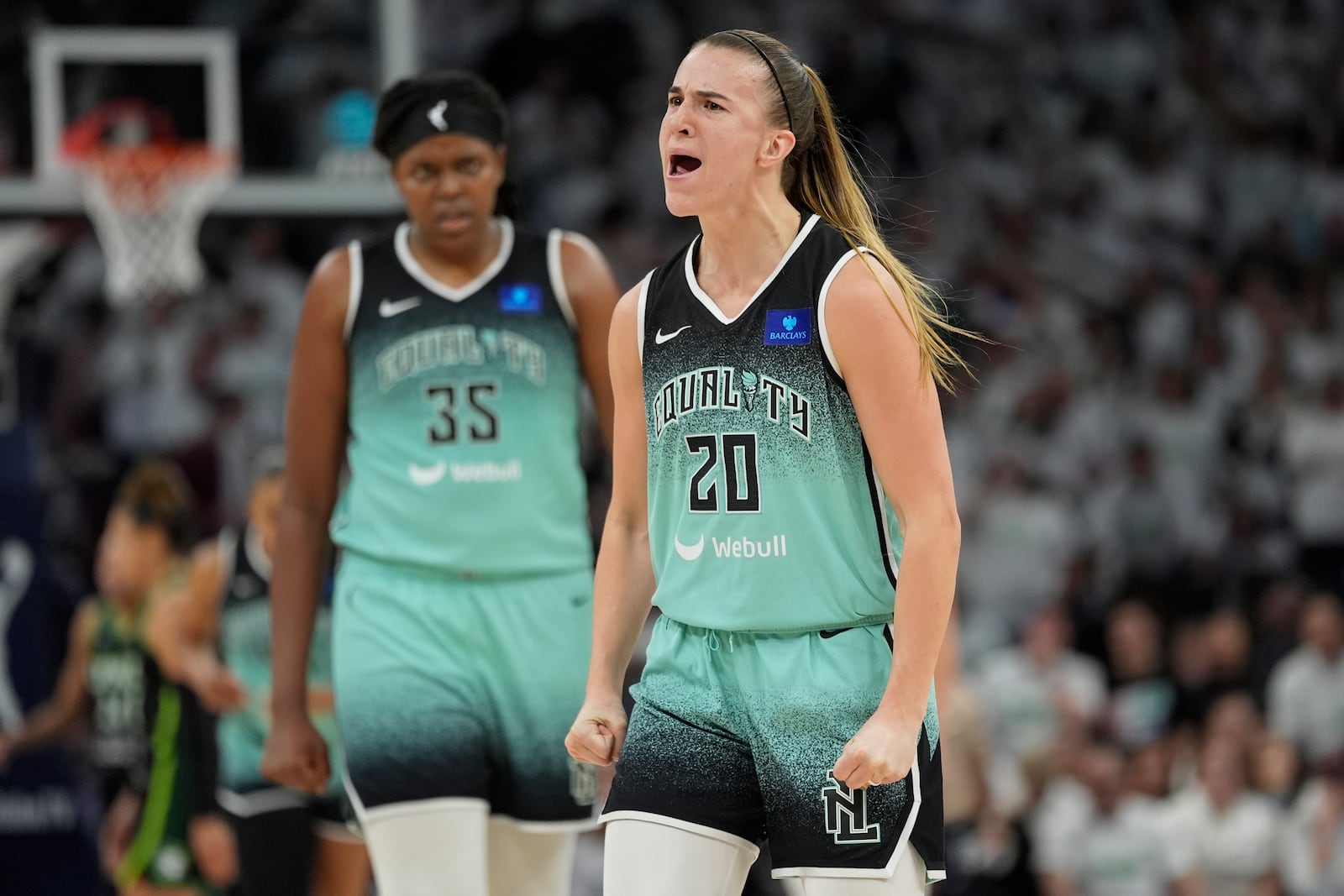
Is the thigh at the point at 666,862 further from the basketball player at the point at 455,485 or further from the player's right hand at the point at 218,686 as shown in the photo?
the player's right hand at the point at 218,686

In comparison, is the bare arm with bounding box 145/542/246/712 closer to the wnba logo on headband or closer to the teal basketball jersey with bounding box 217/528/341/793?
the teal basketball jersey with bounding box 217/528/341/793

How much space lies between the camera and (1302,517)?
14.9m

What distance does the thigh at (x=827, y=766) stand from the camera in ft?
11.9

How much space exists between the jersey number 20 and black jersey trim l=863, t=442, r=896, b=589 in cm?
21

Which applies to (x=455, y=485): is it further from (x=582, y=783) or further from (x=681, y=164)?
(x=681, y=164)

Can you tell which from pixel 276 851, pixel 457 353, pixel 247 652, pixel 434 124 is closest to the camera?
pixel 434 124

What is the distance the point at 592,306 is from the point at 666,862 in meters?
1.94

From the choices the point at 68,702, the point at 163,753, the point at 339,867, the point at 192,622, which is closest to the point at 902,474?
the point at 339,867

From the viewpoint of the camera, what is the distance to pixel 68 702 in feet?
32.4

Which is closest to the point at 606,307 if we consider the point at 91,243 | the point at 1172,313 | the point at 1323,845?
the point at 1323,845

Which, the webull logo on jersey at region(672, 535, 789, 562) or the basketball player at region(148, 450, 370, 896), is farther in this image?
the basketball player at region(148, 450, 370, 896)

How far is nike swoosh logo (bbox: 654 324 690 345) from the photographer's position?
3.87 metres

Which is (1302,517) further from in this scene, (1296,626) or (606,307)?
(606,307)

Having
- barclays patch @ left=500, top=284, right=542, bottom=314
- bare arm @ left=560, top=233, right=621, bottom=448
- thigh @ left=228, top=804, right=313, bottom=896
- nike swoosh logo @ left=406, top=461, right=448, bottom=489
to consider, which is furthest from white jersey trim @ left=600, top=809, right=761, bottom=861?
thigh @ left=228, top=804, right=313, bottom=896
